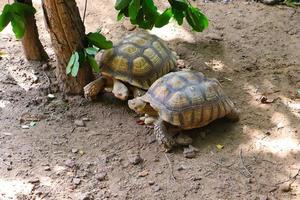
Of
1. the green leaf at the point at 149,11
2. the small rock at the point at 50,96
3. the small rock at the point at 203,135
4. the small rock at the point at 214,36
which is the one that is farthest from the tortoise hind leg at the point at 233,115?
the small rock at the point at 50,96

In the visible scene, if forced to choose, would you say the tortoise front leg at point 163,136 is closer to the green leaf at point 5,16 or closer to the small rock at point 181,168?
the small rock at point 181,168

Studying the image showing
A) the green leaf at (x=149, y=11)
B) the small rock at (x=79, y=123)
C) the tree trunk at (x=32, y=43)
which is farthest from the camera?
the tree trunk at (x=32, y=43)

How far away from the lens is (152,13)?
412cm

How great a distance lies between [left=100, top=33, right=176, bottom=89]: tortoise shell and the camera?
14.5 ft

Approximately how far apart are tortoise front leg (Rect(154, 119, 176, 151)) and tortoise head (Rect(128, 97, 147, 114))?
224 millimetres

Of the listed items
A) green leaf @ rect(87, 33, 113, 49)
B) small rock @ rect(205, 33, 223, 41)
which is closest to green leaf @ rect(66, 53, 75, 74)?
green leaf @ rect(87, 33, 113, 49)

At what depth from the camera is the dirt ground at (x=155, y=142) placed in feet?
11.6

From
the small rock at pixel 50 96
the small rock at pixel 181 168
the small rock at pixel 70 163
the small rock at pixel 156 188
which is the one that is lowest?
the small rock at pixel 181 168

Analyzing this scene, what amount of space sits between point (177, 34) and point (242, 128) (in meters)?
1.81

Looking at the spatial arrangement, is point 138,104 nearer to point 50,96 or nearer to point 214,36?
point 50,96

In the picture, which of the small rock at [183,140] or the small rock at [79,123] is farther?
the small rock at [79,123]

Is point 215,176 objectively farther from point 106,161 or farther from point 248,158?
point 106,161

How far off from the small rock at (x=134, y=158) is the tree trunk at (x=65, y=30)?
3.46 feet

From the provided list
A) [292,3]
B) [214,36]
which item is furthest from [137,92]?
[292,3]
